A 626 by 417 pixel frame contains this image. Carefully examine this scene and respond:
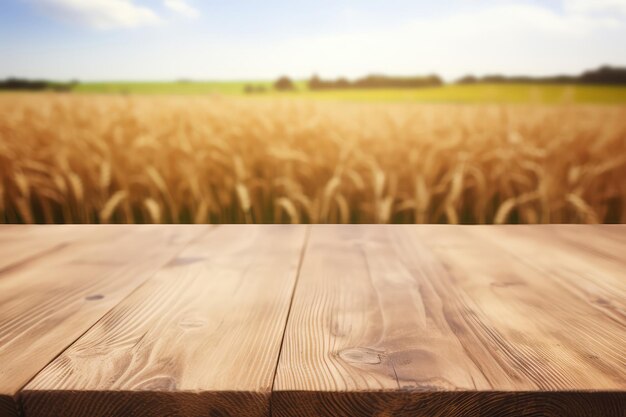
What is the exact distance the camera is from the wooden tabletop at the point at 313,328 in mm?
408

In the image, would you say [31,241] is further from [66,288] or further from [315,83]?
[315,83]

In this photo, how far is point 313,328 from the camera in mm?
529

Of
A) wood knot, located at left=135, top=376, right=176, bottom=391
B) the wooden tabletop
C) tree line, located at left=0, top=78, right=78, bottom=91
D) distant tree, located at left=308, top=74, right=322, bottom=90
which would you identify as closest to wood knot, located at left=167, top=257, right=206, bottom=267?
the wooden tabletop

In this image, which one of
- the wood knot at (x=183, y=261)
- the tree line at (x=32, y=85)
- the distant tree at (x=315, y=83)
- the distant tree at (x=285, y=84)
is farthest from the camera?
the tree line at (x=32, y=85)

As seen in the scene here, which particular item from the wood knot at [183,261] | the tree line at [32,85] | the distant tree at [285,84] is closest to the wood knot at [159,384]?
the wood knot at [183,261]

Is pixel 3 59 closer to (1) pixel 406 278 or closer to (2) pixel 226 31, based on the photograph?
(2) pixel 226 31

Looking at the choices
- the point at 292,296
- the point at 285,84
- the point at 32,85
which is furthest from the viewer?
the point at 32,85

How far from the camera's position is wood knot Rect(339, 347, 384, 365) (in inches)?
17.8

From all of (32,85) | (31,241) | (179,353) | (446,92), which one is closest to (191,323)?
(179,353)

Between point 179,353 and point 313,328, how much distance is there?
0.14 metres

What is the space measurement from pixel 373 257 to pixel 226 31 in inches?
80.0

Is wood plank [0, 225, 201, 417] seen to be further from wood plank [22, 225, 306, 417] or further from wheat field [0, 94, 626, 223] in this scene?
wheat field [0, 94, 626, 223]

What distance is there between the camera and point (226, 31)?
2.53 metres

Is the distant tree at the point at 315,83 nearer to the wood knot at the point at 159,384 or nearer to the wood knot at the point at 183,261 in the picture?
the wood knot at the point at 183,261
